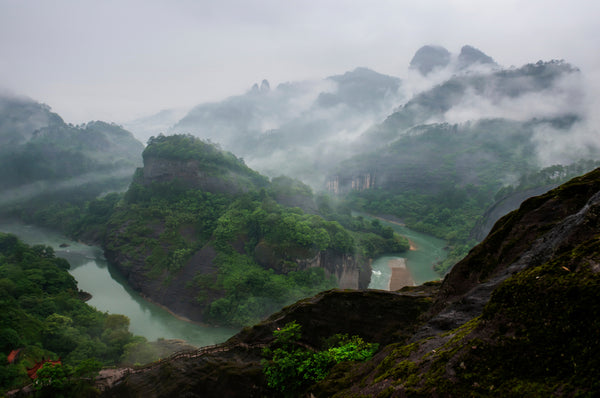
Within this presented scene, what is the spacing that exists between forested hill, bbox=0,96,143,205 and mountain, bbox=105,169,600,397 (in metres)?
109

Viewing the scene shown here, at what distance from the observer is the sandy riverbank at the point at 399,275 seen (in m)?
54.5

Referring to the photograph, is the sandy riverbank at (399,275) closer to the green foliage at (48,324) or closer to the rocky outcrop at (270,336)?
the green foliage at (48,324)

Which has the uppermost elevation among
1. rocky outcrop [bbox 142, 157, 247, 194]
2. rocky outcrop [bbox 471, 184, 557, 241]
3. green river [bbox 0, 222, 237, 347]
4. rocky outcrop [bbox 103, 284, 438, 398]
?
rocky outcrop [bbox 142, 157, 247, 194]

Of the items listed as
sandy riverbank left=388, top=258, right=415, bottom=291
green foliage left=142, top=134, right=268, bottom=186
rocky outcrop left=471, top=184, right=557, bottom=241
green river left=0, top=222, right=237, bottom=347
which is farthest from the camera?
green foliage left=142, top=134, right=268, bottom=186

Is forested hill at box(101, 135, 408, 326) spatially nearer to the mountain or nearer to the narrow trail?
the narrow trail

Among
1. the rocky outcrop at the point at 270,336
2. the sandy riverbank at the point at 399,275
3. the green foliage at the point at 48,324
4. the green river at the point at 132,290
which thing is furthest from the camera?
the sandy riverbank at the point at 399,275

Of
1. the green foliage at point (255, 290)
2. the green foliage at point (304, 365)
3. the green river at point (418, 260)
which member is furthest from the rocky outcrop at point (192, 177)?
the green foliage at point (304, 365)

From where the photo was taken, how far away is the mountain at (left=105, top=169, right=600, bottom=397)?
12.1ft

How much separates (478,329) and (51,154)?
143 meters

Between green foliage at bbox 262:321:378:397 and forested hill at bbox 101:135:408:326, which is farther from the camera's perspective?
forested hill at bbox 101:135:408:326

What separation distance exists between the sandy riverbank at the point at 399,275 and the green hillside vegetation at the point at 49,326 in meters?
39.4

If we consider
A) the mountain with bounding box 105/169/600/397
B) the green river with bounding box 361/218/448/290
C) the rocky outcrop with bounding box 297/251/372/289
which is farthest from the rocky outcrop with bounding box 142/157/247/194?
the mountain with bounding box 105/169/600/397

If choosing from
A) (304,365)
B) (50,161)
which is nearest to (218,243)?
(304,365)

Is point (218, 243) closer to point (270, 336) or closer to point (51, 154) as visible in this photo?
point (270, 336)
